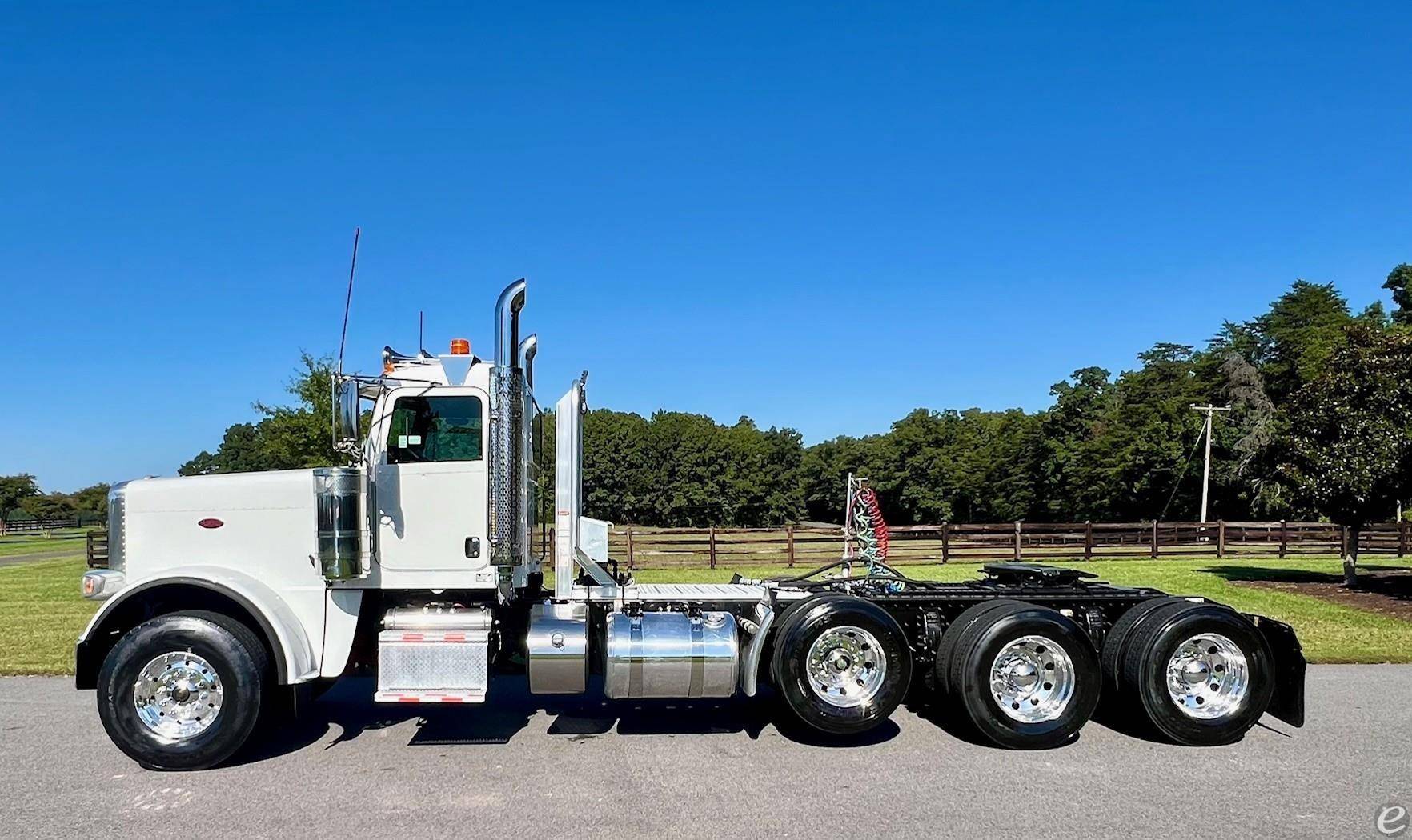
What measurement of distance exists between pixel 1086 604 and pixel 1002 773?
1.87 metres

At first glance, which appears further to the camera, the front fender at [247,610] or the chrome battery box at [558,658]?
the chrome battery box at [558,658]

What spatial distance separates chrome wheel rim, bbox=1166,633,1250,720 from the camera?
6949 mm

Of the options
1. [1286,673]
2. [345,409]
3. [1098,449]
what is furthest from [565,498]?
[1098,449]

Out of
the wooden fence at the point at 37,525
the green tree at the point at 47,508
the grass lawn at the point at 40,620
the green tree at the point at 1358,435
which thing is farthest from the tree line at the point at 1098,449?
the green tree at the point at 47,508

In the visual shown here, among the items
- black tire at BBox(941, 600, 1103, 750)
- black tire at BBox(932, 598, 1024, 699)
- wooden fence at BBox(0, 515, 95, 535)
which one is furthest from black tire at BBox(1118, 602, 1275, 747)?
wooden fence at BBox(0, 515, 95, 535)

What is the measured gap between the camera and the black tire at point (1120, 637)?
7.07m

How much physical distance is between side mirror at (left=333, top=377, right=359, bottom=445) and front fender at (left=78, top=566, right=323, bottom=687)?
1216mm

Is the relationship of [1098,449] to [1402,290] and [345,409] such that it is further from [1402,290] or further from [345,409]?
[345,409]

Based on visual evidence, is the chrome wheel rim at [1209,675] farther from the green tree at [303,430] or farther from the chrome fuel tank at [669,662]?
the green tree at [303,430]

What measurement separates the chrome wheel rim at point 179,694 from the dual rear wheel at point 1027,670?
3.88m

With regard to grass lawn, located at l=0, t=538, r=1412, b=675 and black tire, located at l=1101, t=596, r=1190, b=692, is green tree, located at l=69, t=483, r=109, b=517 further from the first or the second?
black tire, located at l=1101, t=596, r=1190, b=692

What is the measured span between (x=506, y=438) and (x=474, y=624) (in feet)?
4.57

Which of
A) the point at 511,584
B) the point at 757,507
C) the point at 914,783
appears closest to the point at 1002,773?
the point at 914,783

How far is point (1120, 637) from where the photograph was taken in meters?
7.14
